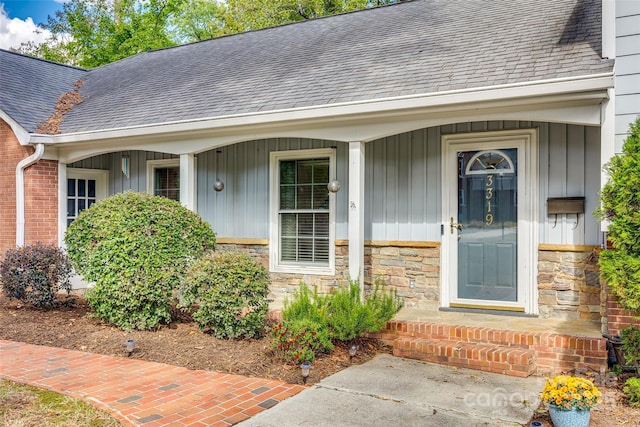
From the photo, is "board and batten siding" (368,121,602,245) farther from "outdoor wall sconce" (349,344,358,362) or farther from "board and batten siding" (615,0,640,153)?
"outdoor wall sconce" (349,344,358,362)

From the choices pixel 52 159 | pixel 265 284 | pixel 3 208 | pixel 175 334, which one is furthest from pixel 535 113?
pixel 3 208

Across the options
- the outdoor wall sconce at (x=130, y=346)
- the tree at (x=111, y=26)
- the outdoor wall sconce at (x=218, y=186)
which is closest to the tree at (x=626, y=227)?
the outdoor wall sconce at (x=130, y=346)

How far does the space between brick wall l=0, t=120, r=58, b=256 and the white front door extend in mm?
6344

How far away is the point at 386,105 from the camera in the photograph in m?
5.70

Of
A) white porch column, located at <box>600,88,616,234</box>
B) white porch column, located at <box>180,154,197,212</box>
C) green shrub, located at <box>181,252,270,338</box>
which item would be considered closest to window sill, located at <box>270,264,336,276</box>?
white porch column, located at <box>180,154,197,212</box>

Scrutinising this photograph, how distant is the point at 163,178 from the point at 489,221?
5.63m

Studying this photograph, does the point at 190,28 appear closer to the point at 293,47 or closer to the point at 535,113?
the point at 293,47

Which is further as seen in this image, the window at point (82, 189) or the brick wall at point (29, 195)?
Answer: the window at point (82, 189)

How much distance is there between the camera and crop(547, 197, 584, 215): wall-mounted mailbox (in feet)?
18.8

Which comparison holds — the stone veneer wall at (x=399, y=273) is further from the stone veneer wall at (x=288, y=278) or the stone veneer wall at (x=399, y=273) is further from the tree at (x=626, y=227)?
the tree at (x=626, y=227)

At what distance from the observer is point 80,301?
7836 mm

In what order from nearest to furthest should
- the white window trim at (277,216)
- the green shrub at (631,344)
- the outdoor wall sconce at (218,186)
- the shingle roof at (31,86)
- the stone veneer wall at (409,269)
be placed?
1. the green shrub at (631,344)
2. the stone veneer wall at (409,269)
3. the white window trim at (277,216)
4. the outdoor wall sconce at (218,186)
5. the shingle roof at (31,86)

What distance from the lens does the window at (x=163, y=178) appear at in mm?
9086

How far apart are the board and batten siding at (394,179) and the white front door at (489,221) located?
0.44 feet
